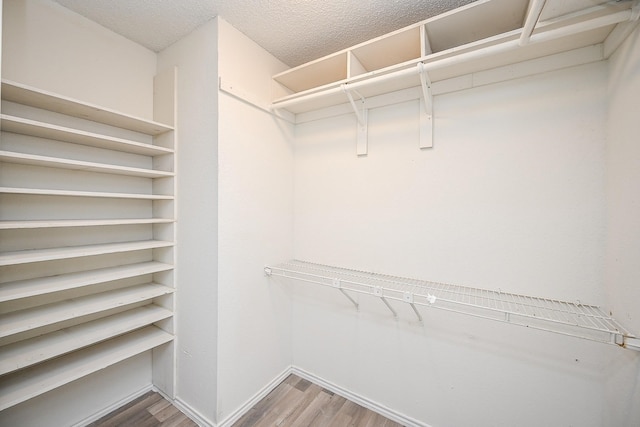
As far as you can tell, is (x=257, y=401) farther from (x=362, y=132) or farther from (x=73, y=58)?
(x=73, y=58)

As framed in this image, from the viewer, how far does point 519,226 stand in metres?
1.31

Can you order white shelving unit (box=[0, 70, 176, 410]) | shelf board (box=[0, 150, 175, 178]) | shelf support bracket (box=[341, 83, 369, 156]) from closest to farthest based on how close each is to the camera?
shelf board (box=[0, 150, 175, 178]) < white shelving unit (box=[0, 70, 176, 410]) < shelf support bracket (box=[341, 83, 369, 156])

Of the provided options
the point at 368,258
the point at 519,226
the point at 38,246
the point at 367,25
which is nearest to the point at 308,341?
the point at 368,258

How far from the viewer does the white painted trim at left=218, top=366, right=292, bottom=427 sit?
160cm

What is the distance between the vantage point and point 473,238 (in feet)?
4.68

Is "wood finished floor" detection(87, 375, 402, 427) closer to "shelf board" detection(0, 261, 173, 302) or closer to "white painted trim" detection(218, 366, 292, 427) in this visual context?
"white painted trim" detection(218, 366, 292, 427)

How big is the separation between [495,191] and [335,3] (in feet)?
4.41

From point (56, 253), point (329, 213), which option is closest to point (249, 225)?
point (329, 213)

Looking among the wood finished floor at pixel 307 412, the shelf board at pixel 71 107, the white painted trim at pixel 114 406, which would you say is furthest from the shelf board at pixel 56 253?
the wood finished floor at pixel 307 412

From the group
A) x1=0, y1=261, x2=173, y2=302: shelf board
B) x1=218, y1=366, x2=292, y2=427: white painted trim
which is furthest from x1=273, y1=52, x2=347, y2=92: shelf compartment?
x1=218, y1=366, x2=292, y2=427: white painted trim

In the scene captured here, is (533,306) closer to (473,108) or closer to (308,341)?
(473,108)

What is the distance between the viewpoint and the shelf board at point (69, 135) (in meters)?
1.18

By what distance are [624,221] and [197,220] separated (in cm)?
209

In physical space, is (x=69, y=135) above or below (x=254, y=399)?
above
